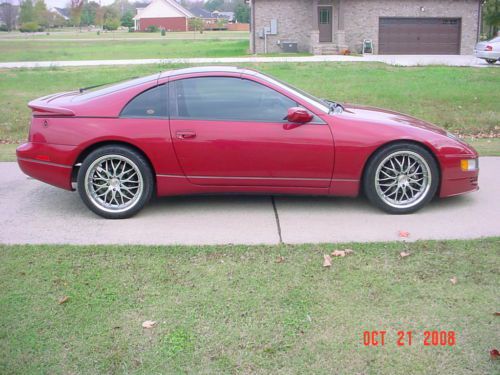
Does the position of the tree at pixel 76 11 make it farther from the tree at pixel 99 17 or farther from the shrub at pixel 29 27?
the shrub at pixel 29 27

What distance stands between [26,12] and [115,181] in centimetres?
4557

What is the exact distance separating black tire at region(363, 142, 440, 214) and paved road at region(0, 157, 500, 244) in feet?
0.44

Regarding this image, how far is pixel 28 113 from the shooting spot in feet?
41.9

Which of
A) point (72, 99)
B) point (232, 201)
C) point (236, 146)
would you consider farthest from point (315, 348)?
point (72, 99)

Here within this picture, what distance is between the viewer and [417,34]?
35156 millimetres

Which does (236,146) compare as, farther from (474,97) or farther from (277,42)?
(277,42)

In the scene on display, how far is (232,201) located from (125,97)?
60.8 inches

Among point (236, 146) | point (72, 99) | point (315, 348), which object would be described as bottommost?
point (315, 348)

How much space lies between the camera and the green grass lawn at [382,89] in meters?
12.0

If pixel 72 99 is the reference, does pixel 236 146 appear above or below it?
below

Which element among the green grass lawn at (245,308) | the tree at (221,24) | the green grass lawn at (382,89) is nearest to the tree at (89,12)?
the tree at (221,24)

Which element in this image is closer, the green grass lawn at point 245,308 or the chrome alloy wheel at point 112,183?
the green grass lawn at point 245,308

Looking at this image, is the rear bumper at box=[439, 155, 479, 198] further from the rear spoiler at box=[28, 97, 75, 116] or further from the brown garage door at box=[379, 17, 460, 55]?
the brown garage door at box=[379, 17, 460, 55]

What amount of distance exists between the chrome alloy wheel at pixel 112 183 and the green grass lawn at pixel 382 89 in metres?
5.81
